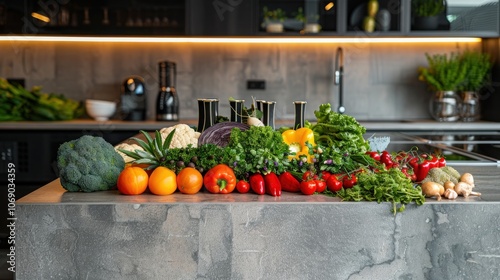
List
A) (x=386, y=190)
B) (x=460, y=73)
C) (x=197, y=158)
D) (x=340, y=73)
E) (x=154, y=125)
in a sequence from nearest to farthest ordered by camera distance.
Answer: (x=386, y=190)
(x=197, y=158)
(x=154, y=125)
(x=460, y=73)
(x=340, y=73)

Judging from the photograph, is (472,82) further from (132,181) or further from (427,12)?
(132,181)

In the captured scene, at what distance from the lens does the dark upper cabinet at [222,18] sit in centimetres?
493

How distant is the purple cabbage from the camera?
7.59ft

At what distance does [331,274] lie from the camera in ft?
6.32

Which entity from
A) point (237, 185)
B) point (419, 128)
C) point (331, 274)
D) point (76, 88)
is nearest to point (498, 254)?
point (331, 274)

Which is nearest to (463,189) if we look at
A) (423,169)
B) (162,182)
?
(423,169)

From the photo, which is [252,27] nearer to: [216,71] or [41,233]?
[216,71]

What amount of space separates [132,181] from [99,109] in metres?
3.20

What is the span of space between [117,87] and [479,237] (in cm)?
390

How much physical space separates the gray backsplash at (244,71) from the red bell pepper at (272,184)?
331cm

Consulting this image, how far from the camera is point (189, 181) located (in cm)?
203

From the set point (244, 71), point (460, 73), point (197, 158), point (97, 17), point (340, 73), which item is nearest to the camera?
point (197, 158)

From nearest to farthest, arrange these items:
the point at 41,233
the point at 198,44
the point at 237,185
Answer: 1. the point at 41,233
2. the point at 237,185
3. the point at 198,44

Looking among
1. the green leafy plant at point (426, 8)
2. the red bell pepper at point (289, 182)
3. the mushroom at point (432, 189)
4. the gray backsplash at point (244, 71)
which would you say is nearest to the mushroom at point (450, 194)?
the mushroom at point (432, 189)
